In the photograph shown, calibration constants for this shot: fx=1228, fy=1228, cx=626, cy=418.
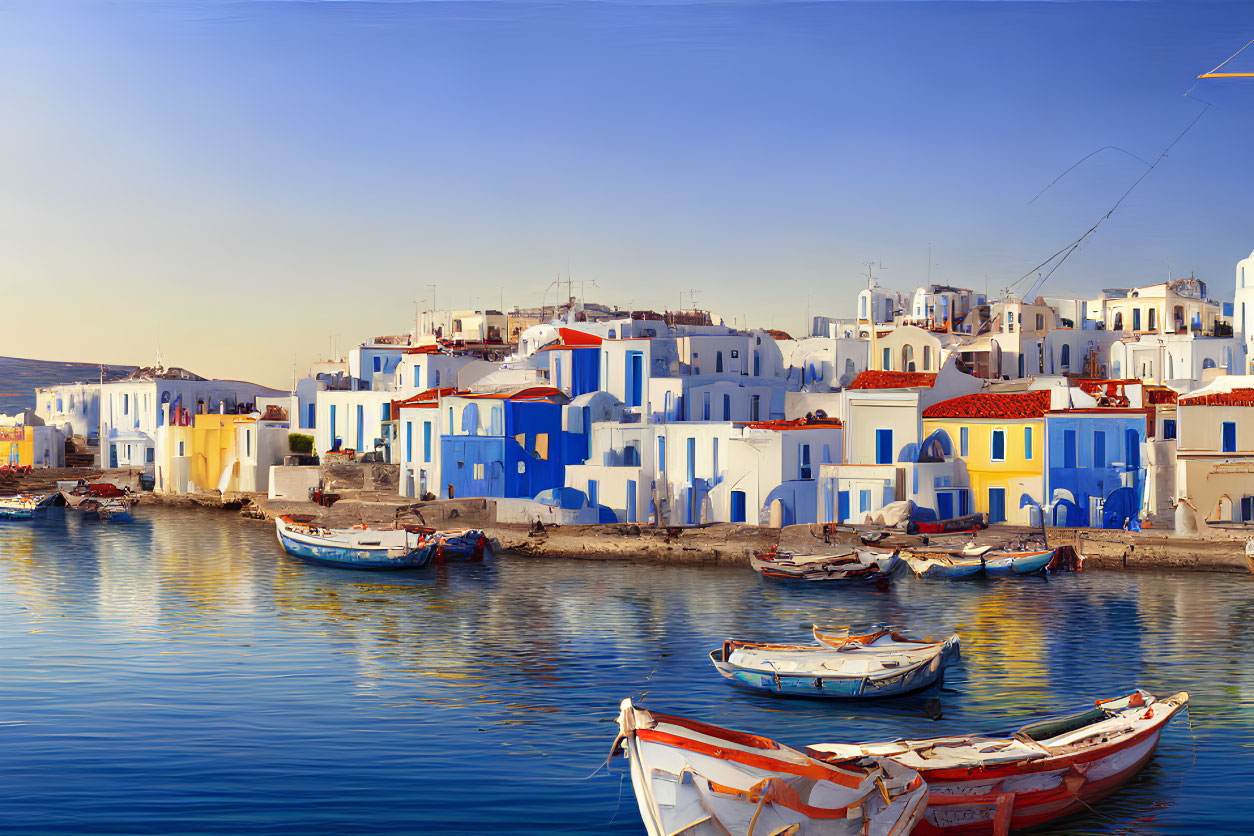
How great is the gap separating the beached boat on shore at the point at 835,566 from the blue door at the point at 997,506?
8.18 meters

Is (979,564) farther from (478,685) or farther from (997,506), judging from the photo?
(478,685)

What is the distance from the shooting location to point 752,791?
1288 centimetres

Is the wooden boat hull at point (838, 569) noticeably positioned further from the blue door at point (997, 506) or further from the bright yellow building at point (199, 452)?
the bright yellow building at point (199, 452)

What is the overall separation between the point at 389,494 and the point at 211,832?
4000cm

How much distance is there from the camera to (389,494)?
5438 cm

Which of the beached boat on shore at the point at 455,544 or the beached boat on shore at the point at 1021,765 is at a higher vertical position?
the beached boat on shore at the point at 455,544

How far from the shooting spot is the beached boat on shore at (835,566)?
35.7m

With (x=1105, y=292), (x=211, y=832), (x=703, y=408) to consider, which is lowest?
(x=211, y=832)

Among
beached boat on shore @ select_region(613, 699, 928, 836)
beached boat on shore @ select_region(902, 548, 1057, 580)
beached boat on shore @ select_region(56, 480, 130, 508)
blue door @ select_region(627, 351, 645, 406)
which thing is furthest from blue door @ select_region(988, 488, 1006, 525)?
beached boat on shore @ select_region(56, 480, 130, 508)

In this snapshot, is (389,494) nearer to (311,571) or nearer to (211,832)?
(311,571)

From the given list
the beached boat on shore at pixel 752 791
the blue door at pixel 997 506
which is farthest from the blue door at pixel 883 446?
the beached boat on shore at pixel 752 791

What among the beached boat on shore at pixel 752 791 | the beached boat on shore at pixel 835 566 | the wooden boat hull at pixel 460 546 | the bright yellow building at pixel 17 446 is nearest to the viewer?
the beached boat on shore at pixel 752 791

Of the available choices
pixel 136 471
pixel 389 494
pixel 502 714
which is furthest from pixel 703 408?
pixel 136 471

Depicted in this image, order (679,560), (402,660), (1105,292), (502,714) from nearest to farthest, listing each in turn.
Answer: (502,714)
(402,660)
(679,560)
(1105,292)
